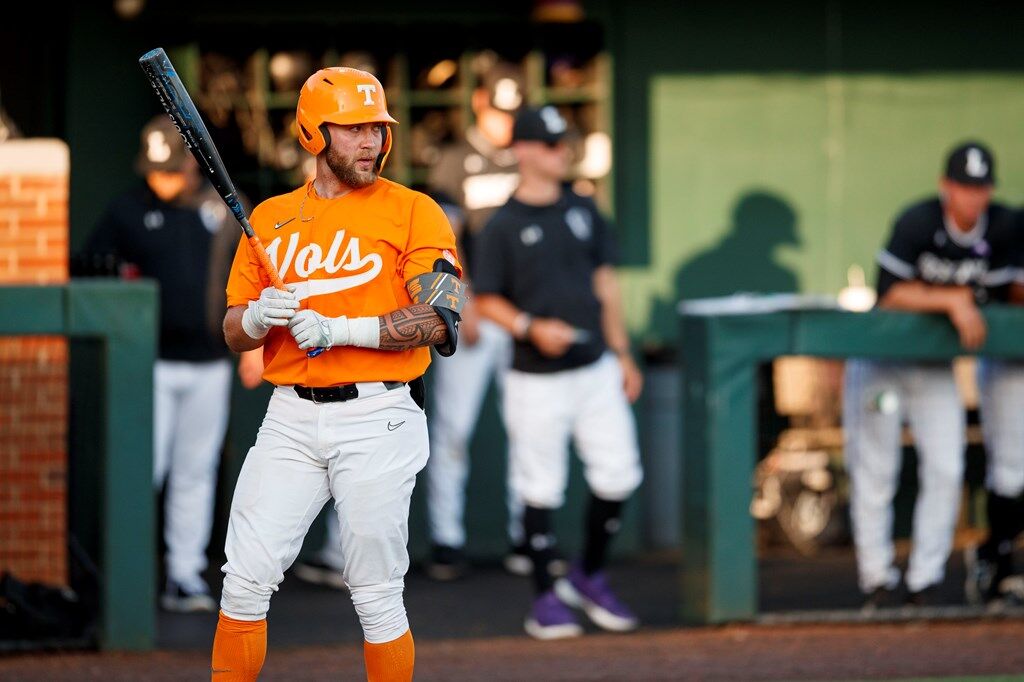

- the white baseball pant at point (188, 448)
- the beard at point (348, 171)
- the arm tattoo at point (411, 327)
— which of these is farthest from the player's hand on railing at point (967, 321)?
the white baseball pant at point (188, 448)

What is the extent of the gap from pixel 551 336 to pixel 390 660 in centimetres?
232

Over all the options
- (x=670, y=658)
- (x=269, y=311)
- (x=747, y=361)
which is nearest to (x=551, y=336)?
(x=747, y=361)

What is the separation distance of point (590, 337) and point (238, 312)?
250cm

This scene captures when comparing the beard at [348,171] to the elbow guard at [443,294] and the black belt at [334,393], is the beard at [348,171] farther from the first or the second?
the black belt at [334,393]

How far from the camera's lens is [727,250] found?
928 centimetres

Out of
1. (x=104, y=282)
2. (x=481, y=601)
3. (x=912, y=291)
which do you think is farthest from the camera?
(x=481, y=601)

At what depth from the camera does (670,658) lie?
650cm

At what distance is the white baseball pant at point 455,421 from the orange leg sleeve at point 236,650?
3651 mm

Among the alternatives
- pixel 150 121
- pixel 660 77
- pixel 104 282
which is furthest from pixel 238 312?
pixel 660 77

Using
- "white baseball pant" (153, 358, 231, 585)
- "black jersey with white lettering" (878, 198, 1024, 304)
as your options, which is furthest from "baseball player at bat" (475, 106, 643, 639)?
"white baseball pant" (153, 358, 231, 585)

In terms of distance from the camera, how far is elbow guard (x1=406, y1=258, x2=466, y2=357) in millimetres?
4719

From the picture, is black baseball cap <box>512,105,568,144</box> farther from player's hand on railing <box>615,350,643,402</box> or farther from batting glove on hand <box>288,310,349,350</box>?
batting glove on hand <box>288,310,349,350</box>

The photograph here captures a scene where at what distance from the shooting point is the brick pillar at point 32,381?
694 cm

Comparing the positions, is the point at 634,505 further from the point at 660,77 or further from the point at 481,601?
the point at 660,77
